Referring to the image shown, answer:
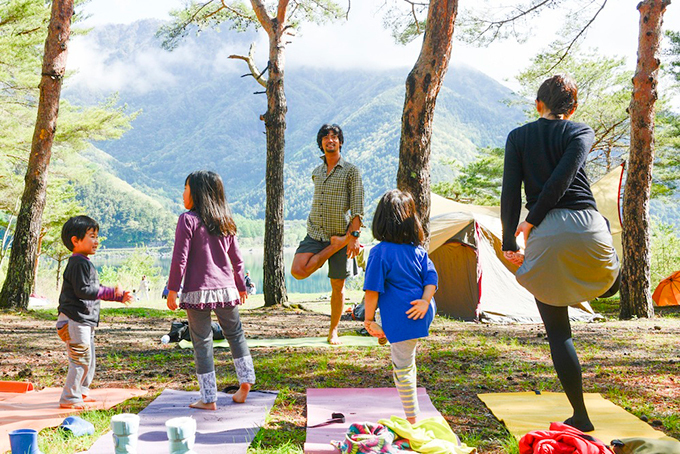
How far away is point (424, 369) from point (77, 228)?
2.48 meters

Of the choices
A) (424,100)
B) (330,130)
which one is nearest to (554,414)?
(330,130)

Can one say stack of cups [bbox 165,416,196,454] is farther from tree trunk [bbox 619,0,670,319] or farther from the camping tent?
tree trunk [bbox 619,0,670,319]

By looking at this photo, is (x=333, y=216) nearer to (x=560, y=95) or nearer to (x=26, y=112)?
(x=560, y=95)

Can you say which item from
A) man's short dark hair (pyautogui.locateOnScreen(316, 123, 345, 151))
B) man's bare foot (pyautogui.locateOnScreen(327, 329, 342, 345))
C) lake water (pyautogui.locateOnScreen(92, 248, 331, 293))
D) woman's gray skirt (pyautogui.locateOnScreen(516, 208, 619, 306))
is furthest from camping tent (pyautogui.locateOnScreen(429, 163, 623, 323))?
lake water (pyautogui.locateOnScreen(92, 248, 331, 293))

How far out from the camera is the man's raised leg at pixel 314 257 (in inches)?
183

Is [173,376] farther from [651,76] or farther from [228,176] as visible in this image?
[228,176]

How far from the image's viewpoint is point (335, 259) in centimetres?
478

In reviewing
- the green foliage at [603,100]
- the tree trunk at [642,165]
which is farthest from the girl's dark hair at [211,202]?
the green foliage at [603,100]

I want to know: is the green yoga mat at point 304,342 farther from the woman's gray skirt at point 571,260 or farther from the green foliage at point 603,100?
the green foliage at point 603,100

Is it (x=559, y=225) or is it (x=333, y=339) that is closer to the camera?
(x=559, y=225)

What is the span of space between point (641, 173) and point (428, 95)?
3.86m

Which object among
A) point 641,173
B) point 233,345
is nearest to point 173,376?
point 233,345

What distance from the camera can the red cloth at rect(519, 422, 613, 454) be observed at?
6.95 feet

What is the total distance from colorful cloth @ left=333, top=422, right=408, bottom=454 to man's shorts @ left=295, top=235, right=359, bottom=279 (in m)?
2.46
